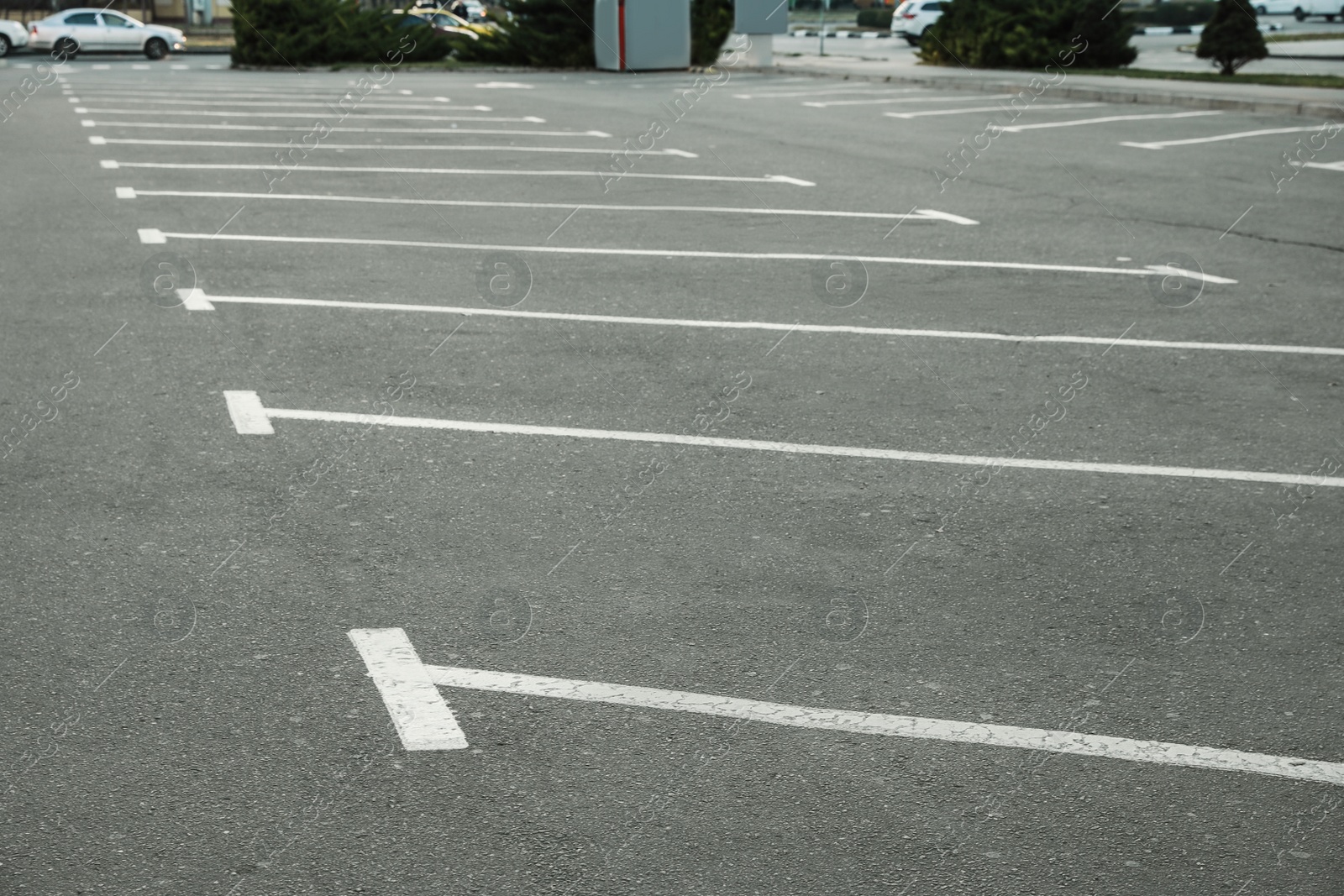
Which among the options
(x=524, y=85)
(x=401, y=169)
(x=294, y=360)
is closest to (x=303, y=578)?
(x=294, y=360)

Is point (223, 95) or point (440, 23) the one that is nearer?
point (223, 95)

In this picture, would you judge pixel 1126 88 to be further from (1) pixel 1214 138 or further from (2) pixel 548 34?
(2) pixel 548 34

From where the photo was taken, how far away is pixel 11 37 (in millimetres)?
44844

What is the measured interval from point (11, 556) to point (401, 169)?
10808 millimetres

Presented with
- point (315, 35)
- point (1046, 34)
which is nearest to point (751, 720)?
point (1046, 34)

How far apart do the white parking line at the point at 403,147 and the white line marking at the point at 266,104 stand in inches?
167

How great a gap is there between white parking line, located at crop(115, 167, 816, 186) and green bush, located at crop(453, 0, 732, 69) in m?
18.9

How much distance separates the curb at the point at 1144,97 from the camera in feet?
68.8

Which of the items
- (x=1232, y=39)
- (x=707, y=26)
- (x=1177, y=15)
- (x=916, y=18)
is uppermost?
(x=1232, y=39)

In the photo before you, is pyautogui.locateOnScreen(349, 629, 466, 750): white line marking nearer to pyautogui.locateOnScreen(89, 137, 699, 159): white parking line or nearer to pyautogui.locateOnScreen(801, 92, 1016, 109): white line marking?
pyautogui.locateOnScreen(89, 137, 699, 159): white parking line

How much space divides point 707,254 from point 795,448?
4.53 metres

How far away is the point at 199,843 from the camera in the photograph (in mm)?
3428

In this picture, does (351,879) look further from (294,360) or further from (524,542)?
(294,360)

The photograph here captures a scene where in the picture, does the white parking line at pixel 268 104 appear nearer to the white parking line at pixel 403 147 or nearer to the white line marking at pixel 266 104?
the white line marking at pixel 266 104
